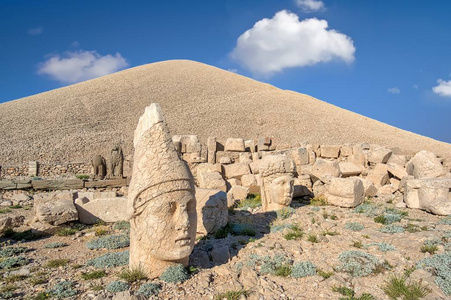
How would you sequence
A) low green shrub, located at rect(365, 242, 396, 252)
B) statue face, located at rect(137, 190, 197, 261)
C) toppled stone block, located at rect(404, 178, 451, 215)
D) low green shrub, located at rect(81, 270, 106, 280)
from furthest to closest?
toppled stone block, located at rect(404, 178, 451, 215)
low green shrub, located at rect(365, 242, 396, 252)
low green shrub, located at rect(81, 270, 106, 280)
statue face, located at rect(137, 190, 197, 261)

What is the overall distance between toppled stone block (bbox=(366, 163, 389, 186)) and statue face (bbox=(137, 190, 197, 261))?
29.4 ft

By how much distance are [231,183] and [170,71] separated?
127ft

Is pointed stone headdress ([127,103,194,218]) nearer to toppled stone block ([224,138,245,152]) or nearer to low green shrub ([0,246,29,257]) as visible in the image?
low green shrub ([0,246,29,257])

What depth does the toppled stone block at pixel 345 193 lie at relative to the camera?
895 centimetres

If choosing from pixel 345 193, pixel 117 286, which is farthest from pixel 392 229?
pixel 117 286

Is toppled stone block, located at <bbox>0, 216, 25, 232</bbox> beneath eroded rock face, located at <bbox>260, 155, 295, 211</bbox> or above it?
beneath

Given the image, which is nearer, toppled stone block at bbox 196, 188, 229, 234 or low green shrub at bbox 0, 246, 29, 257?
low green shrub at bbox 0, 246, 29, 257

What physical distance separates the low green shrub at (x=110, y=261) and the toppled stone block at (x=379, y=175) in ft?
30.1

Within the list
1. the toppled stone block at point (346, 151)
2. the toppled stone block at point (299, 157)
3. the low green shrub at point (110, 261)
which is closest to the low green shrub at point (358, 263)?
the low green shrub at point (110, 261)

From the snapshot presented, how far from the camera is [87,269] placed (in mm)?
5270

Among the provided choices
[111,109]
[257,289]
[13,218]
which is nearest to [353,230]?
[257,289]

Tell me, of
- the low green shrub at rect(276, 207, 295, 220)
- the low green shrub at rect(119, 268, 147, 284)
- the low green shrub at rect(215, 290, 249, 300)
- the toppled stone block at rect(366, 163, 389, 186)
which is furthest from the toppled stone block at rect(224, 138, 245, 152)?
the low green shrub at rect(215, 290, 249, 300)

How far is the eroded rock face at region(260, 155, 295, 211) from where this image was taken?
337 inches

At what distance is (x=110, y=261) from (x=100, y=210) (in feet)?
12.2
